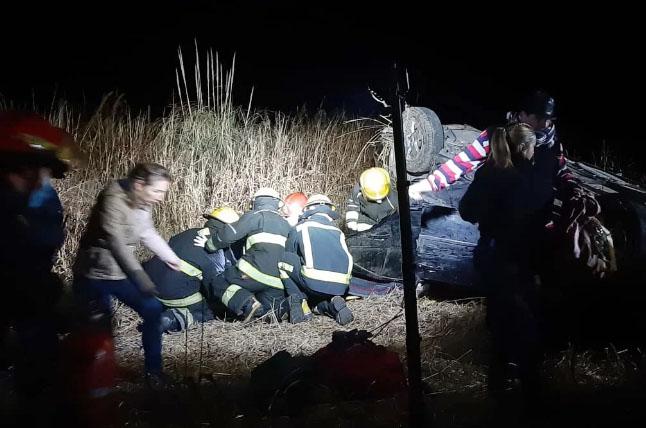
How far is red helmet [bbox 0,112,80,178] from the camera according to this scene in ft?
11.8

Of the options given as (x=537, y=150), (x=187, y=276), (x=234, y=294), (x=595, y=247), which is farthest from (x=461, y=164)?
(x=187, y=276)

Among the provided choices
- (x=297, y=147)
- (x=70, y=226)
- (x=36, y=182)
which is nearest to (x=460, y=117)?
(x=297, y=147)

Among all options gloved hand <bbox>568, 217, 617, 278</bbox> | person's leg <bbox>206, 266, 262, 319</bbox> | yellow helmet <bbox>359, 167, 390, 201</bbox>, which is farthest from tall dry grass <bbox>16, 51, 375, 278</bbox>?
gloved hand <bbox>568, 217, 617, 278</bbox>

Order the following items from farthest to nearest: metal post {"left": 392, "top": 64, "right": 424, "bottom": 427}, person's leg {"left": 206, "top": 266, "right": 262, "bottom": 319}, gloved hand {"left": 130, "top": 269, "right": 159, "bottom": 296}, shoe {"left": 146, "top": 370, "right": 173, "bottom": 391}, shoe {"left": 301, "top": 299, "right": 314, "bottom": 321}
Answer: shoe {"left": 301, "top": 299, "right": 314, "bottom": 321} → person's leg {"left": 206, "top": 266, "right": 262, "bottom": 319} → shoe {"left": 146, "top": 370, "right": 173, "bottom": 391} → gloved hand {"left": 130, "top": 269, "right": 159, "bottom": 296} → metal post {"left": 392, "top": 64, "right": 424, "bottom": 427}

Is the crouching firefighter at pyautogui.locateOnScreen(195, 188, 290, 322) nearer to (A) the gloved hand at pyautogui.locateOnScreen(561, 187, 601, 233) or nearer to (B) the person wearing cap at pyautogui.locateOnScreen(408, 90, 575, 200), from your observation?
(B) the person wearing cap at pyautogui.locateOnScreen(408, 90, 575, 200)

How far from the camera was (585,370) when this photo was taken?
4.07 metres

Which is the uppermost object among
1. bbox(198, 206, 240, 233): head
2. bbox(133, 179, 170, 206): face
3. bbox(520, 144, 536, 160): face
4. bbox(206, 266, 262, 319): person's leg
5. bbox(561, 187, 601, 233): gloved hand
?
bbox(520, 144, 536, 160): face

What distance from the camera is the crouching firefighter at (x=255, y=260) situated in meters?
5.77

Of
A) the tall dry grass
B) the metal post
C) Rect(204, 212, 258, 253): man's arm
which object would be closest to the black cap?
the metal post

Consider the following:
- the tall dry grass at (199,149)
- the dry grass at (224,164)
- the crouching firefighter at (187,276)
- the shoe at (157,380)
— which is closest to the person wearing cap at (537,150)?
the dry grass at (224,164)

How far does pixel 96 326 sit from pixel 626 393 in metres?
3.33

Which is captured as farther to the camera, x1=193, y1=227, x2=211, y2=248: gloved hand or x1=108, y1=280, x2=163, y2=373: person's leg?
x1=193, y1=227, x2=211, y2=248: gloved hand

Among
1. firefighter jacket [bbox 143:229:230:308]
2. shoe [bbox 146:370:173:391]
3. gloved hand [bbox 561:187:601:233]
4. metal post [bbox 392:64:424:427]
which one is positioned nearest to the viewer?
metal post [bbox 392:64:424:427]

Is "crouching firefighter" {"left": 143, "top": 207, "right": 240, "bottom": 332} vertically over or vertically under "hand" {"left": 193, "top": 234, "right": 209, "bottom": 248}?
under
